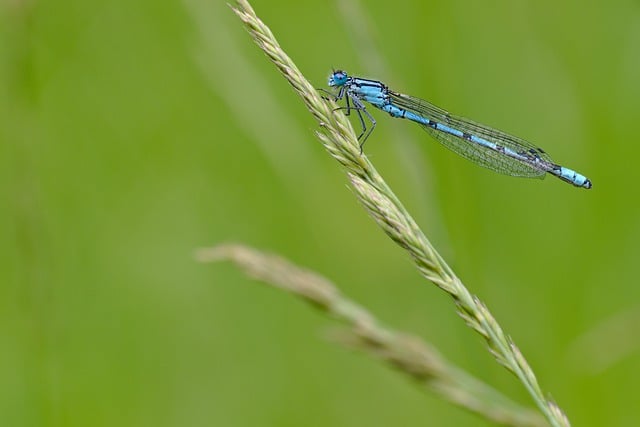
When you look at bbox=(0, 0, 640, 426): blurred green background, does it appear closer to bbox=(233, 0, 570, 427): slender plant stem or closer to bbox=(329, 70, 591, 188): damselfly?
bbox=(329, 70, 591, 188): damselfly

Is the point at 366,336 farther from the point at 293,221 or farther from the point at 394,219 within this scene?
the point at 293,221

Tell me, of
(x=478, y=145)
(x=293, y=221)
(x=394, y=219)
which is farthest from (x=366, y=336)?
(x=293, y=221)

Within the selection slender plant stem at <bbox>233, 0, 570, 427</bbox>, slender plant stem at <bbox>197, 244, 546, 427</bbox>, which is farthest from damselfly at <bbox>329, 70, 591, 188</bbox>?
slender plant stem at <bbox>233, 0, 570, 427</bbox>

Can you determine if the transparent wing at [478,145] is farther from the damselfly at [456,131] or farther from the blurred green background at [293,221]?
the blurred green background at [293,221]

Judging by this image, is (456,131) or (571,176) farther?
(456,131)

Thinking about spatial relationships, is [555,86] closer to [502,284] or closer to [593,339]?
[502,284]

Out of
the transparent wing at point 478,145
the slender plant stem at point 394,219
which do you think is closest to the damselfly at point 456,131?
the transparent wing at point 478,145

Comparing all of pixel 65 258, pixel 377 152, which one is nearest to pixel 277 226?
pixel 377 152
